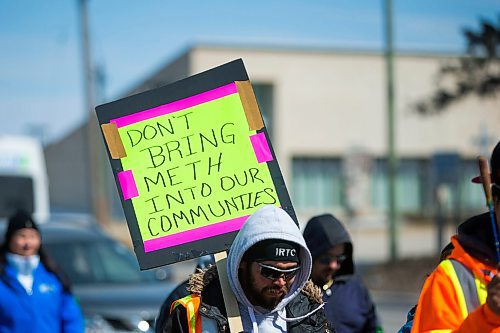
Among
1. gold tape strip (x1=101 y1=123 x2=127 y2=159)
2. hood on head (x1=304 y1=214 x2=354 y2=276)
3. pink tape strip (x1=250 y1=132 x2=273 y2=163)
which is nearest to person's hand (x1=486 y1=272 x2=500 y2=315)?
pink tape strip (x1=250 y1=132 x2=273 y2=163)

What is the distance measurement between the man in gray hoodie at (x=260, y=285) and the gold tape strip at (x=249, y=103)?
432 mm

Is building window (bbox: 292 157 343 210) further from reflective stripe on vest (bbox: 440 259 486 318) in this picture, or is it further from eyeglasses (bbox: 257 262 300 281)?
reflective stripe on vest (bbox: 440 259 486 318)

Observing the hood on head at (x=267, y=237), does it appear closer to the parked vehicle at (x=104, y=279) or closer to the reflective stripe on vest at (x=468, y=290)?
the reflective stripe on vest at (x=468, y=290)

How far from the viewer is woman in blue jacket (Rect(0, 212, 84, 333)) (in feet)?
18.2

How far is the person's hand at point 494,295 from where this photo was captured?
8.13ft

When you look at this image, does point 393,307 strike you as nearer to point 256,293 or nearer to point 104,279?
point 104,279

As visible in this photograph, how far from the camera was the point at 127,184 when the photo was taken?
3473 millimetres

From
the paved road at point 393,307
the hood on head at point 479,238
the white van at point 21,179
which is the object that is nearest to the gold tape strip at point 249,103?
the hood on head at point 479,238

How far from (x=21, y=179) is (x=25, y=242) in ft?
27.9

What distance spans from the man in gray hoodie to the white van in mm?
11035

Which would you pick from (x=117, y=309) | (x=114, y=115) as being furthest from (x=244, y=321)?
(x=117, y=309)

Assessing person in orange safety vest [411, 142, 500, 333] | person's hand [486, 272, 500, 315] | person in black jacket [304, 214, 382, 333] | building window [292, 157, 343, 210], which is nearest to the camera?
person's hand [486, 272, 500, 315]

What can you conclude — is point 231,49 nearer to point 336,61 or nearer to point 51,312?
point 336,61

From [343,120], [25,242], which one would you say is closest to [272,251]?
[25,242]
